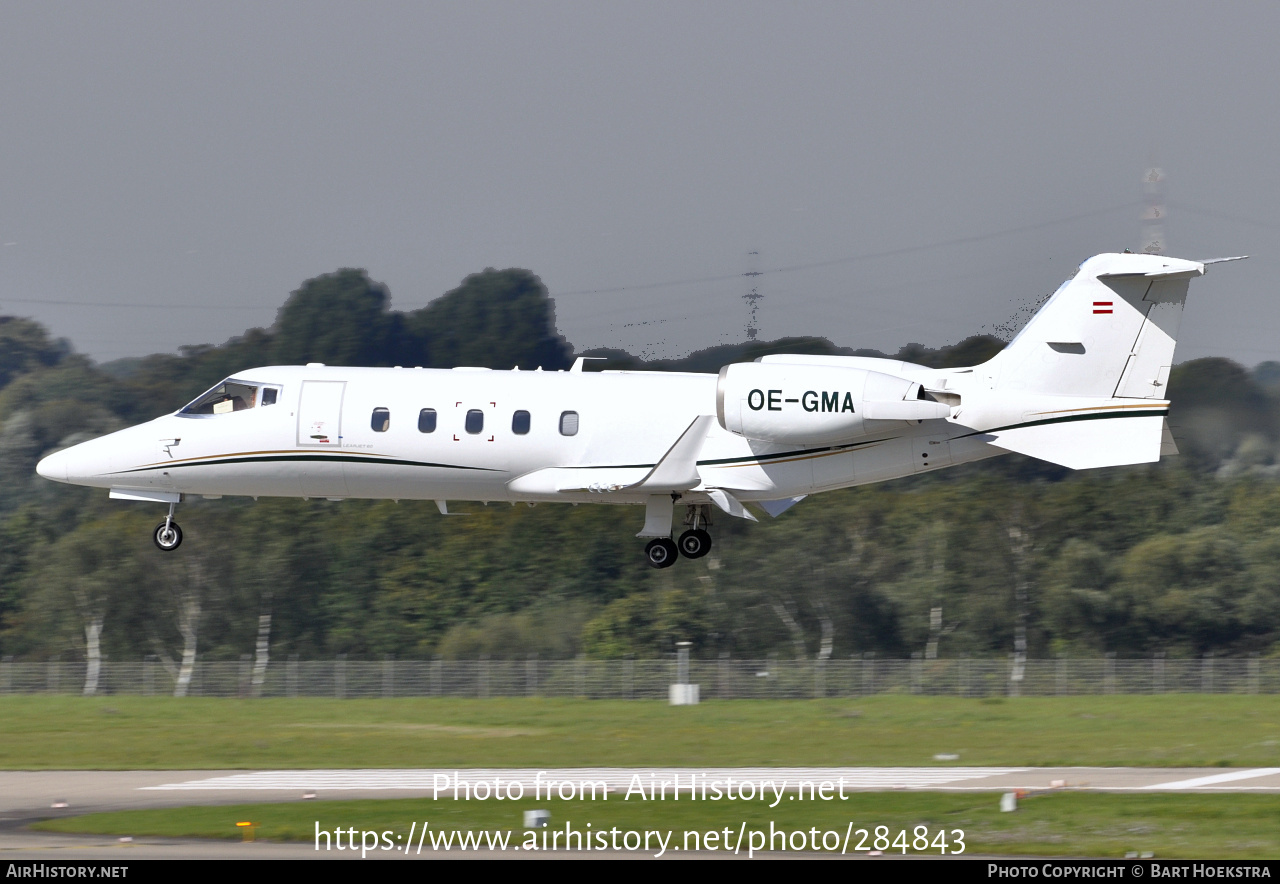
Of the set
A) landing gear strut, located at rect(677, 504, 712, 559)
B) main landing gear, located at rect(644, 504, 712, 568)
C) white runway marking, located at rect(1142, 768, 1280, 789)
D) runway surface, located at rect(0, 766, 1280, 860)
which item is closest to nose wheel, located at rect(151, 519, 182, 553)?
runway surface, located at rect(0, 766, 1280, 860)

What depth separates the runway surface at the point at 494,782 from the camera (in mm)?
28531

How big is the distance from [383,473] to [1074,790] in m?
13.5

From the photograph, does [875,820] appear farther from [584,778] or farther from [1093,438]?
[584,778]

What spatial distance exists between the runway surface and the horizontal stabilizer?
6171 mm

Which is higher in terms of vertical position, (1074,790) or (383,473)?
(383,473)

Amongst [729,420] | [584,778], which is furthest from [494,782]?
[729,420]

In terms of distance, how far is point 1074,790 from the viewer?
2817 cm

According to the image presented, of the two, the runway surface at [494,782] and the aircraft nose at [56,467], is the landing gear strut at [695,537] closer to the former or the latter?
the runway surface at [494,782]

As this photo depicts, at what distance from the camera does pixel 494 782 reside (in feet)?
100

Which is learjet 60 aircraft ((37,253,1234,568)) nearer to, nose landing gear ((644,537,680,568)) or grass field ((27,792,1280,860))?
nose landing gear ((644,537,680,568))

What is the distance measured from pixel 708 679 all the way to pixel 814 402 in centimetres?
2267

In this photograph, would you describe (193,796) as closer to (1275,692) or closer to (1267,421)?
(1275,692)

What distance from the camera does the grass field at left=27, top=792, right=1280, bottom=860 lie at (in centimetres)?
2341
